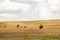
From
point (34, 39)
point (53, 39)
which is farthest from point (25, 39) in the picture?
point (53, 39)

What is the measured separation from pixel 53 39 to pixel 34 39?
455 centimetres

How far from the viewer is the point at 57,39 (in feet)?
174

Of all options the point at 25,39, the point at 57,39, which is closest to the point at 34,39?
the point at 25,39

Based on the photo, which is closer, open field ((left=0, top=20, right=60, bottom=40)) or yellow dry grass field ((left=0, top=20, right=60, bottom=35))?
open field ((left=0, top=20, right=60, bottom=40))

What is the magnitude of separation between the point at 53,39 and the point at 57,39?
0.89 meters

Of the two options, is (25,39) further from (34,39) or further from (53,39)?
(53,39)

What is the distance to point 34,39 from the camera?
5147 cm

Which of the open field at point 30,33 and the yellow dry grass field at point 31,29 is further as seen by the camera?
the yellow dry grass field at point 31,29

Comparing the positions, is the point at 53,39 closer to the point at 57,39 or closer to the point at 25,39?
the point at 57,39

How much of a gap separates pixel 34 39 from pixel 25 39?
2.04 metres

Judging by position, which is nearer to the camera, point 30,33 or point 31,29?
point 30,33

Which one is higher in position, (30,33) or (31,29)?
(30,33)

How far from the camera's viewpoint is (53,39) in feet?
174
